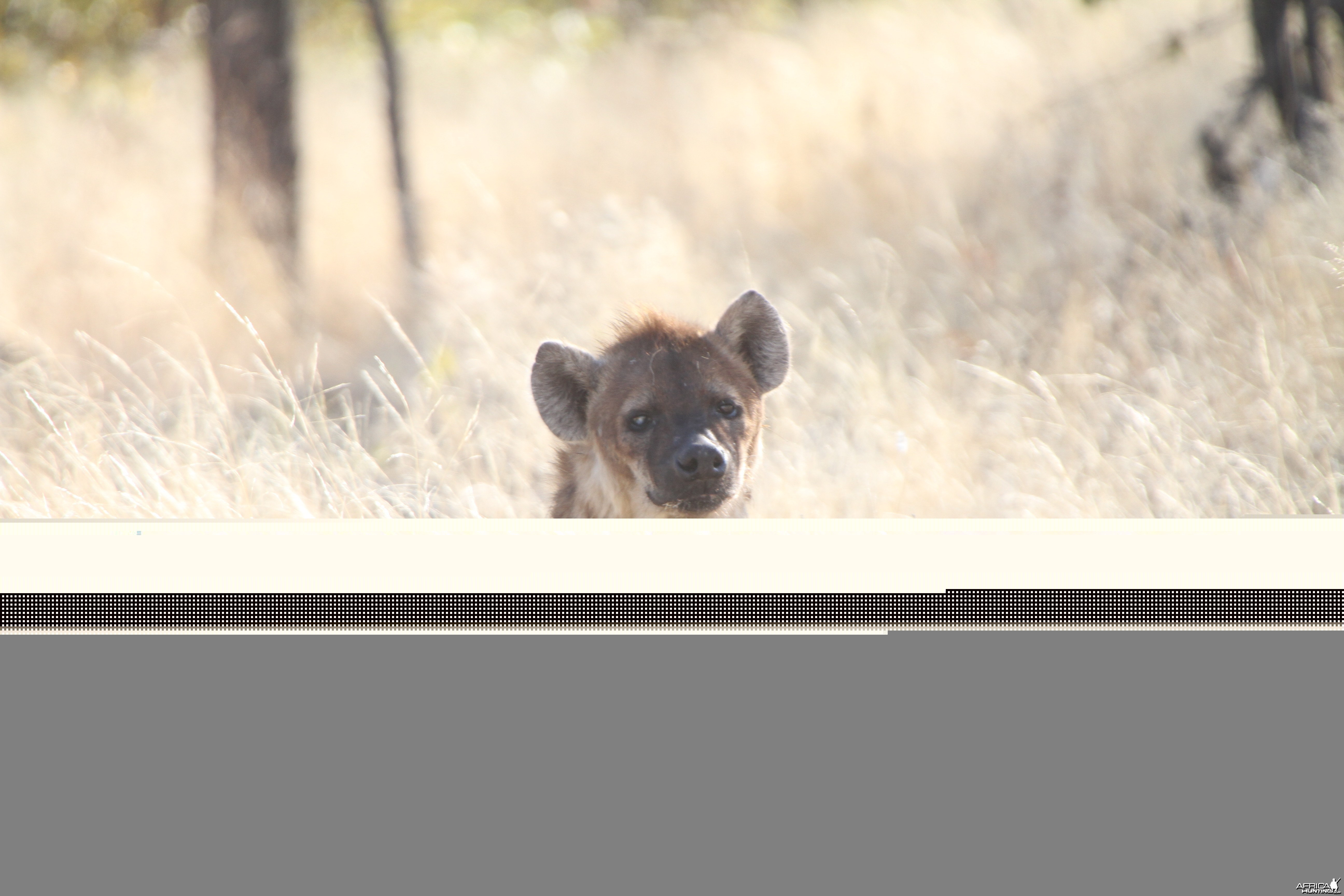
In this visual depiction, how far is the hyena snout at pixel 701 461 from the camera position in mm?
2580

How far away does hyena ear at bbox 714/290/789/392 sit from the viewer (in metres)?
2.92

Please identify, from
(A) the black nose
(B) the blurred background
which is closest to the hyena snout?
(A) the black nose

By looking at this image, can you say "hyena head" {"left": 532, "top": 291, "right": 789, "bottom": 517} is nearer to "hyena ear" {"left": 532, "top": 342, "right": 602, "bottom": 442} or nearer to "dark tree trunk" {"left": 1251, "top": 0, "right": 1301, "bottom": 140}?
"hyena ear" {"left": 532, "top": 342, "right": 602, "bottom": 442}

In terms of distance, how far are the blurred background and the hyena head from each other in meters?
0.55

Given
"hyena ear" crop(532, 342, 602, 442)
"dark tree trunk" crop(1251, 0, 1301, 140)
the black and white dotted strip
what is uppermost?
"dark tree trunk" crop(1251, 0, 1301, 140)

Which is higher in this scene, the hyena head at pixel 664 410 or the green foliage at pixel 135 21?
the green foliage at pixel 135 21

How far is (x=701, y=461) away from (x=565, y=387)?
474mm

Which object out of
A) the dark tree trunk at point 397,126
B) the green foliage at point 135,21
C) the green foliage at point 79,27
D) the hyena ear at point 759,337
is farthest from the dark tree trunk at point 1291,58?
the green foliage at point 79,27

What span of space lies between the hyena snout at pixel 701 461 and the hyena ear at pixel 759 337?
1.45 ft

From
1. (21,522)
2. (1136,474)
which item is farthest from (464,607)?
(1136,474)

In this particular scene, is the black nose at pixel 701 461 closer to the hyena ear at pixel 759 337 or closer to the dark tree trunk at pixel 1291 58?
the hyena ear at pixel 759 337

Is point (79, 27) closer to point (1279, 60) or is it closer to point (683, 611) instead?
point (683, 611)

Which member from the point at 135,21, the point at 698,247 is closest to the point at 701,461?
the point at 698,247

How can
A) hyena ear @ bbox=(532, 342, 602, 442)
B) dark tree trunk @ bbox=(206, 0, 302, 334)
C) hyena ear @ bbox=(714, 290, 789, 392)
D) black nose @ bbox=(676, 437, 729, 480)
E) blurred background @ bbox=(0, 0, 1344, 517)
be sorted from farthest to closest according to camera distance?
dark tree trunk @ bbox=(206, 0, 302, 334), blurred background @ bbox=(0, 0, 1344, 517), hyena ear @ bbox=(714, 290, 789, 392), hyena ear @ bbox=(532, 342, 602, 442), black nose @ bbox=(676, 437, 729, 480)
